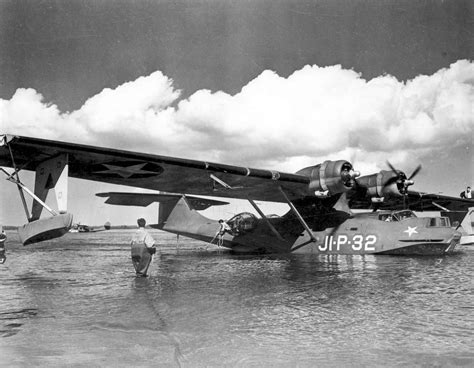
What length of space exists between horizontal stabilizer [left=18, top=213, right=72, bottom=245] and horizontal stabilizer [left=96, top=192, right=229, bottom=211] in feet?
28.9

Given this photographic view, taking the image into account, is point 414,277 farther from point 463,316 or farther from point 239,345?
point 239,345

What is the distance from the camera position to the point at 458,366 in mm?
3568

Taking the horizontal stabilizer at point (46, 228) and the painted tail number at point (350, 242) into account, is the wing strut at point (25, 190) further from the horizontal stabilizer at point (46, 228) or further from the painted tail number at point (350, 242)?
the painted tail number at point (350, 242)

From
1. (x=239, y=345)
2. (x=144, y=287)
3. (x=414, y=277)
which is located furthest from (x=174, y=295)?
(x=414, y=277)

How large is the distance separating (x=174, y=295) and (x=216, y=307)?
142 cm

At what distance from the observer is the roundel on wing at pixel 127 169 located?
12.3 m

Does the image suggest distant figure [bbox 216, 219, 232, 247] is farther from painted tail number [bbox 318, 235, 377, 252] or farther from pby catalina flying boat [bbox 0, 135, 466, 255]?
painted tail number [bbox 318, 235, 377, 252]

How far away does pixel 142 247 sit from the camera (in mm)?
9711

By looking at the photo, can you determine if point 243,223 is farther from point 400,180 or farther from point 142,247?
point 142,247

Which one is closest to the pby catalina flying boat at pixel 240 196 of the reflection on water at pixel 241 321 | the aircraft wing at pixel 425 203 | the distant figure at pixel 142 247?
the distant figure at pixel 142 247

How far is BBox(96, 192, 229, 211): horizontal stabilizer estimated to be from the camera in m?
18.6

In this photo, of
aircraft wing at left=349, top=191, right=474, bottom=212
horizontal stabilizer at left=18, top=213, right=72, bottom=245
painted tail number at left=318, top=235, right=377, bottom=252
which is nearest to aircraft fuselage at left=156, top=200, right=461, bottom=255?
painted tail number at left=318, top=235, right=377, bottom=252

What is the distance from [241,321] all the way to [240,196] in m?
12.3

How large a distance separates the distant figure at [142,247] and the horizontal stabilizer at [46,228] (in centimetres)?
151
